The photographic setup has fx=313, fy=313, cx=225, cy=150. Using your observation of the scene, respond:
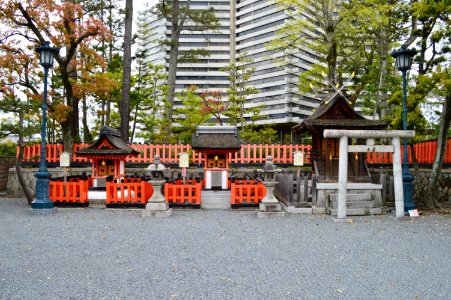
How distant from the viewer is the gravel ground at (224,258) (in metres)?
4.35

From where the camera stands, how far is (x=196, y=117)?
2336 centimetres

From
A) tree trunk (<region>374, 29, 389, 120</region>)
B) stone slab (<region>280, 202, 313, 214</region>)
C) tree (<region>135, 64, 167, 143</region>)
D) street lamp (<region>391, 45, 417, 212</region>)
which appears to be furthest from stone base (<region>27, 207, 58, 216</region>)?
tree trunk (<region>374, 29, 389, 120</region>)

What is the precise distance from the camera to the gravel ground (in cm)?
435

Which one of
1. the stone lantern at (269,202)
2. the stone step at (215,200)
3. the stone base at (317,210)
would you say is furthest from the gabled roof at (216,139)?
the stone base at (317,210)

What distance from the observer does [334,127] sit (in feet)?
41.0

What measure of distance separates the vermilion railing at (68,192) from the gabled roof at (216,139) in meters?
4.87

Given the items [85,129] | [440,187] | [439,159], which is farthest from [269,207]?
[85,129]

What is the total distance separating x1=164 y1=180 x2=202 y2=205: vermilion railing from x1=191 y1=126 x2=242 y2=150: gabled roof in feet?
9.38

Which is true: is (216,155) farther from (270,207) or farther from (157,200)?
(270,207)

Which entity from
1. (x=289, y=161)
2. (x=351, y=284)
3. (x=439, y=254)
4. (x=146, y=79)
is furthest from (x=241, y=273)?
(x=146, y=79)

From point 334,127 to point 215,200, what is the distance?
5.57 metres

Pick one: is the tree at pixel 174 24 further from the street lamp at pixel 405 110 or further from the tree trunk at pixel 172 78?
the street lamp at pixel 405 110

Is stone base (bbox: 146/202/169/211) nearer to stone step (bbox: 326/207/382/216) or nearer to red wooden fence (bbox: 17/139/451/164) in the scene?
stone step (bbox: 326/207/382/216)

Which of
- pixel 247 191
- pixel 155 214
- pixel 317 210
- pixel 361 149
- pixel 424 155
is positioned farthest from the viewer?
pixel 424 155
